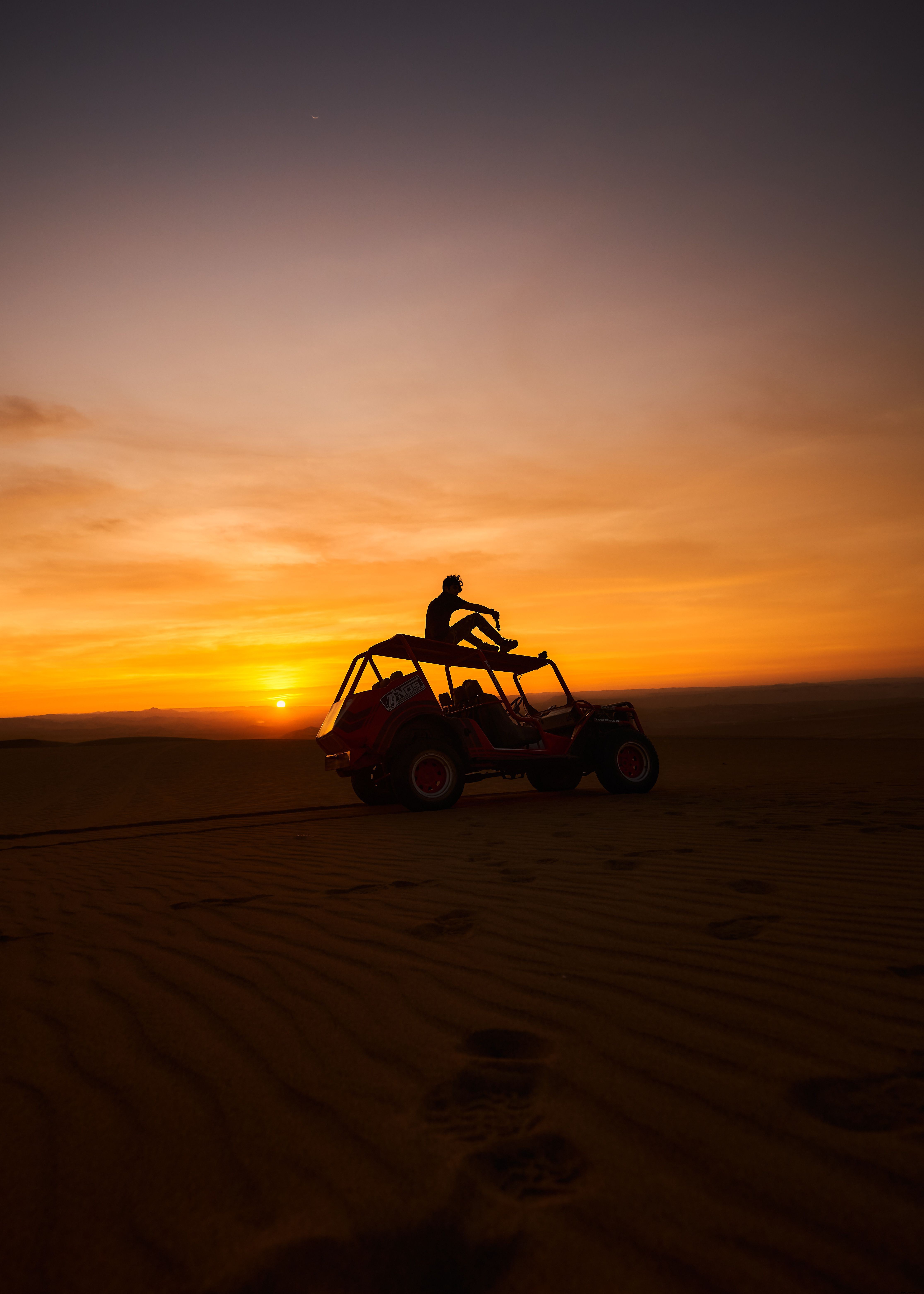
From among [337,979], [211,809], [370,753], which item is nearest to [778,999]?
[337,979]

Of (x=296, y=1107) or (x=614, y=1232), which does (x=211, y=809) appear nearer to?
(x=296, y=1107)

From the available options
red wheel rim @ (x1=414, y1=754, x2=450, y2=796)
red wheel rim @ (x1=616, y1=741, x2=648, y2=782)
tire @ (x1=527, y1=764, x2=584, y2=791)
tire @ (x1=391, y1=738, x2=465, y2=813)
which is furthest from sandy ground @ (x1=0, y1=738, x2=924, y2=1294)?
tire @ (x1=527, y1=764, x2=584, y2=791)

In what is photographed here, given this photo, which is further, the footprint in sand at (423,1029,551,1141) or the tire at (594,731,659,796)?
the tire at (594,731,659,796)

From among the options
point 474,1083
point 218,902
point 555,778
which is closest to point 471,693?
point 555,778

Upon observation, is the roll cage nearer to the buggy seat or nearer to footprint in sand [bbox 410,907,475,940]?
the buggy seat

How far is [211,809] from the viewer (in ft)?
36.2

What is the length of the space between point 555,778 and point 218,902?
674 centimetres

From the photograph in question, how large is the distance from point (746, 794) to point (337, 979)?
7691mm

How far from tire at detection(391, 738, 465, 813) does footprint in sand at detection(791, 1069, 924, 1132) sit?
6.47 meters

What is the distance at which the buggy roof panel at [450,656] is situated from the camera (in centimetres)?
858

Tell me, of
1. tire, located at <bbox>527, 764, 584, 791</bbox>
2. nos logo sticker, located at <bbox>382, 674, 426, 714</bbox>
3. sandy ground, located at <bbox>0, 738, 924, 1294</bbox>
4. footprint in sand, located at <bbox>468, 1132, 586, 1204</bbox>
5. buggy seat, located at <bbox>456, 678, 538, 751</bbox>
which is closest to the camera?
sandy ground, located at <bbox>0, 738, 924, 1294</bbox>

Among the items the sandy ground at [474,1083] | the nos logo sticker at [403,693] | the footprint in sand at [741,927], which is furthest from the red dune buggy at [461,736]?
the footprint in sand at [741,927]

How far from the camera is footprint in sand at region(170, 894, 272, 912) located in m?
3.94

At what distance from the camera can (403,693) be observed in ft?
27.5
